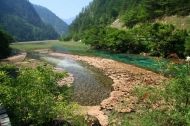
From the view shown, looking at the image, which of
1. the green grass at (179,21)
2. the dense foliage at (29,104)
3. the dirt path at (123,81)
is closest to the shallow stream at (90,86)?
the dirt path at (123,81)

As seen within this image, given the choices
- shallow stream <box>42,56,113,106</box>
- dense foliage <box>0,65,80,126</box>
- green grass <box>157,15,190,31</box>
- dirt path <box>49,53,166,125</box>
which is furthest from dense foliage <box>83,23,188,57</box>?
dense foliage <box>0,65,80,126</box>

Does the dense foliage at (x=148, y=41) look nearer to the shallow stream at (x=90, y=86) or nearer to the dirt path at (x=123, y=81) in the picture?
the dirt path at (x=123, y=81)

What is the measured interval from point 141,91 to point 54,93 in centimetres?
665

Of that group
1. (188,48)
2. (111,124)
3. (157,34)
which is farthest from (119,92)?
(157,34)

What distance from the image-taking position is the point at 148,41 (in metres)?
102

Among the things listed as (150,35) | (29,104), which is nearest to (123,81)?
(29,104)

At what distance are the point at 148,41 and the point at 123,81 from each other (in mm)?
48801

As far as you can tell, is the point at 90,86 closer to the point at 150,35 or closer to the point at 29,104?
the point at 29,104

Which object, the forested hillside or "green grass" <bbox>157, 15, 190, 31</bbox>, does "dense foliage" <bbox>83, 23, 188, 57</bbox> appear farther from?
"green grass" <bbox>157, 15, 190, 31</bbox>

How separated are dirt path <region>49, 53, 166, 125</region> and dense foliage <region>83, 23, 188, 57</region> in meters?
19.7

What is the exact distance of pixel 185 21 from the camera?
382 feet

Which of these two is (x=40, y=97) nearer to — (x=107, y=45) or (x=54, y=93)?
(x=54, y=93)

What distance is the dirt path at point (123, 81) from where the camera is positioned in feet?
127

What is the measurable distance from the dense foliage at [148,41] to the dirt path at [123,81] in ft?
64.5
